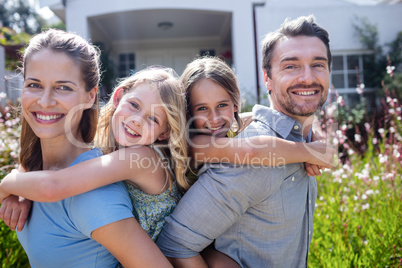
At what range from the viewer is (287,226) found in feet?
5.92

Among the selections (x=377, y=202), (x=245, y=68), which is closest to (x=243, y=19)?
(x=245, y=68)

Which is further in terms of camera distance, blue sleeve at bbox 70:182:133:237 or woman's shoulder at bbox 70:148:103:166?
woman's shoulder at bbox 70:148:103:166

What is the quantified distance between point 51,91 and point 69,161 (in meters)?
0.40

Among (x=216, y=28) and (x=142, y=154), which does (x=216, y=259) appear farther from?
(x=216, y=28)

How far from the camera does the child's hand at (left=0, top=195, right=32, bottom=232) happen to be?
164 cm

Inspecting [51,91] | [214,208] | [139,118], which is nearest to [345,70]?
[139,118]

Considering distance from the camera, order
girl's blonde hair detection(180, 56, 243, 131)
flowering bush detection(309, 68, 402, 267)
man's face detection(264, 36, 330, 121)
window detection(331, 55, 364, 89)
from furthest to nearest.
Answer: window detection(331, 55, 364, 89), flowering bush detection(309, 68, 402, 267), girl's blonde hair detection(180, 56, 243, 131), man's face detection(264, 36, 330, 121)

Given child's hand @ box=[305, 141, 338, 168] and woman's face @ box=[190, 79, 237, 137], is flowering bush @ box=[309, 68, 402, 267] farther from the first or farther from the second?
woman's face @ box=[190, 79, 237, 137]

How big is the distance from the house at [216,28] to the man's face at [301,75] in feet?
19.6

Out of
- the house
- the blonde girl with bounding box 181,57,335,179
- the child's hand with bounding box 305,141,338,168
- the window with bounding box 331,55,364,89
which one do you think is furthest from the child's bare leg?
the window with bounding box 331,55,364,89

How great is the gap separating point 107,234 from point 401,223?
238cm

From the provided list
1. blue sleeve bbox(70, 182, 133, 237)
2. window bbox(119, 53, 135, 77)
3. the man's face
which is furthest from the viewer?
window bbox(119, 53, 135, 77)

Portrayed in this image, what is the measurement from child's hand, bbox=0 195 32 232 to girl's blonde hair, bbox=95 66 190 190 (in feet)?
1.82

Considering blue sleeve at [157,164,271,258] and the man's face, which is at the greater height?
the man's face
